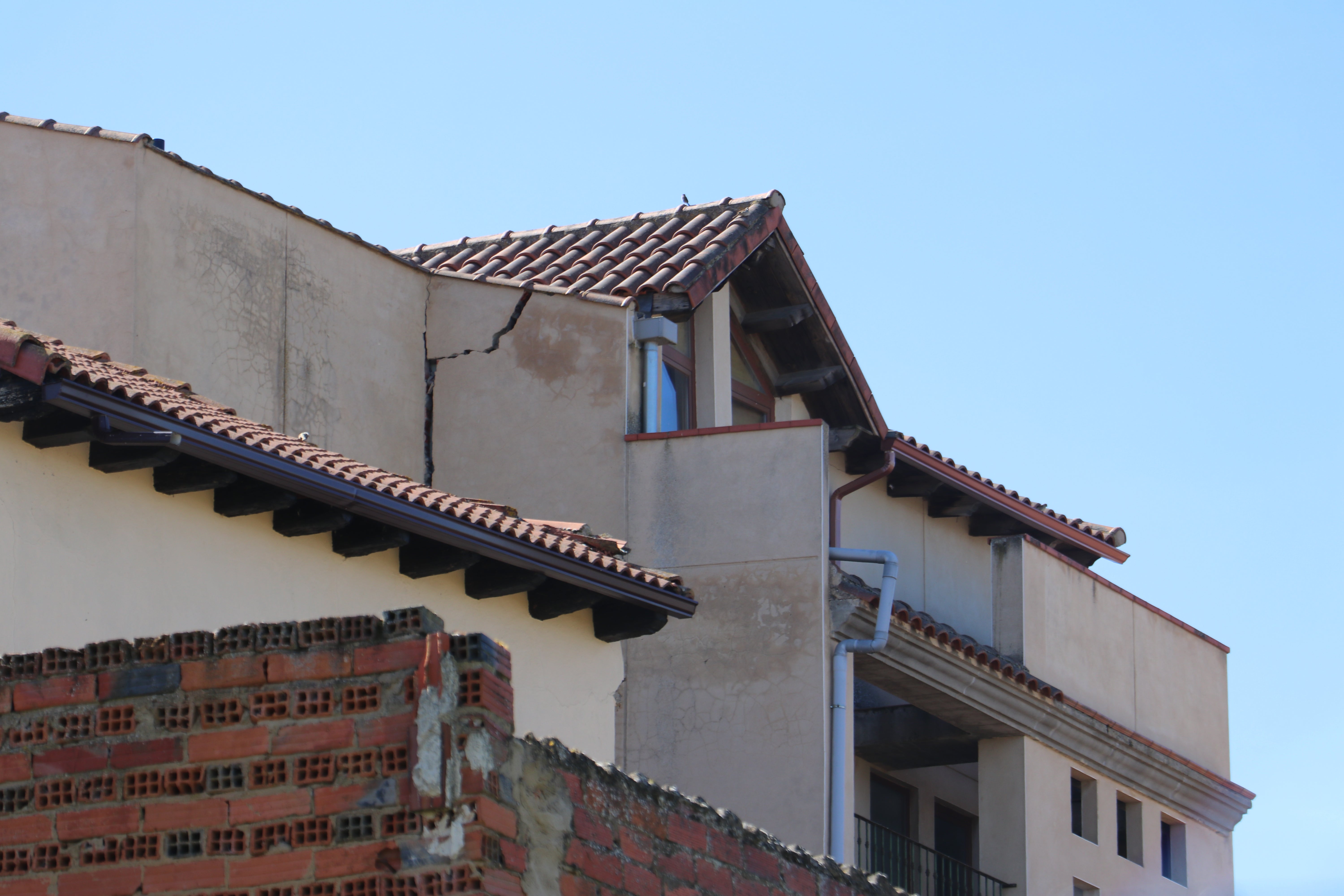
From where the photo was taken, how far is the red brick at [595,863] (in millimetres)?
6922

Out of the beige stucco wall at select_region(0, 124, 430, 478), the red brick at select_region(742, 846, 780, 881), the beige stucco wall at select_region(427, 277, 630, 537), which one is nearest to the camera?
the red brick at select_region(742, 846, 780, 881)

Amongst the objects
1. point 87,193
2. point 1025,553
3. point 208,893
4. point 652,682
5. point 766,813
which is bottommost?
point 208,893

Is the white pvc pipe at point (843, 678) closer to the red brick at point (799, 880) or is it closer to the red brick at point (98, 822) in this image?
the red brick at point (799, 880)

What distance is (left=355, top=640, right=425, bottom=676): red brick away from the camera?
6363mm

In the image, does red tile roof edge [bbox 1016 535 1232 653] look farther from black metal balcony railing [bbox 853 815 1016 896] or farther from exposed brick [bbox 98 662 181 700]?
exposed brick [bbox 98 662 181 700]

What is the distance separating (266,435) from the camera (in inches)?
457

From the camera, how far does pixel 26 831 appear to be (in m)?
6.77

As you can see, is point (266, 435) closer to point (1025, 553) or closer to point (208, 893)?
point (208, 893)

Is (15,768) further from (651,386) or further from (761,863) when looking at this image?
(651,386)

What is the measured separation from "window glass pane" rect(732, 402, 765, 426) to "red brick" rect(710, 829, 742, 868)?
11.0m

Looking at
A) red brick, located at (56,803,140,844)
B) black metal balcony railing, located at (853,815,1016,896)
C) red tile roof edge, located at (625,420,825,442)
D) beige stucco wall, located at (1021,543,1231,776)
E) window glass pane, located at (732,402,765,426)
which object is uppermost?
window glass pane, located at (732,402,765,426)

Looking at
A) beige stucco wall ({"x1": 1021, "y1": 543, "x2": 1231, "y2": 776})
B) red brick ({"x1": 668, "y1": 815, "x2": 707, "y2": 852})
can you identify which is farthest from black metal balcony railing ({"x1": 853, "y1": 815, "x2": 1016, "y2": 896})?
red brick ({"x1": 668, "y1": 815, "x2": 707, "y2": 852})

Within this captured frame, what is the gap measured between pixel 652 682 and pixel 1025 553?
14.2 ft

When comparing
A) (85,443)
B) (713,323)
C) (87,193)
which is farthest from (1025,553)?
(85,443)
